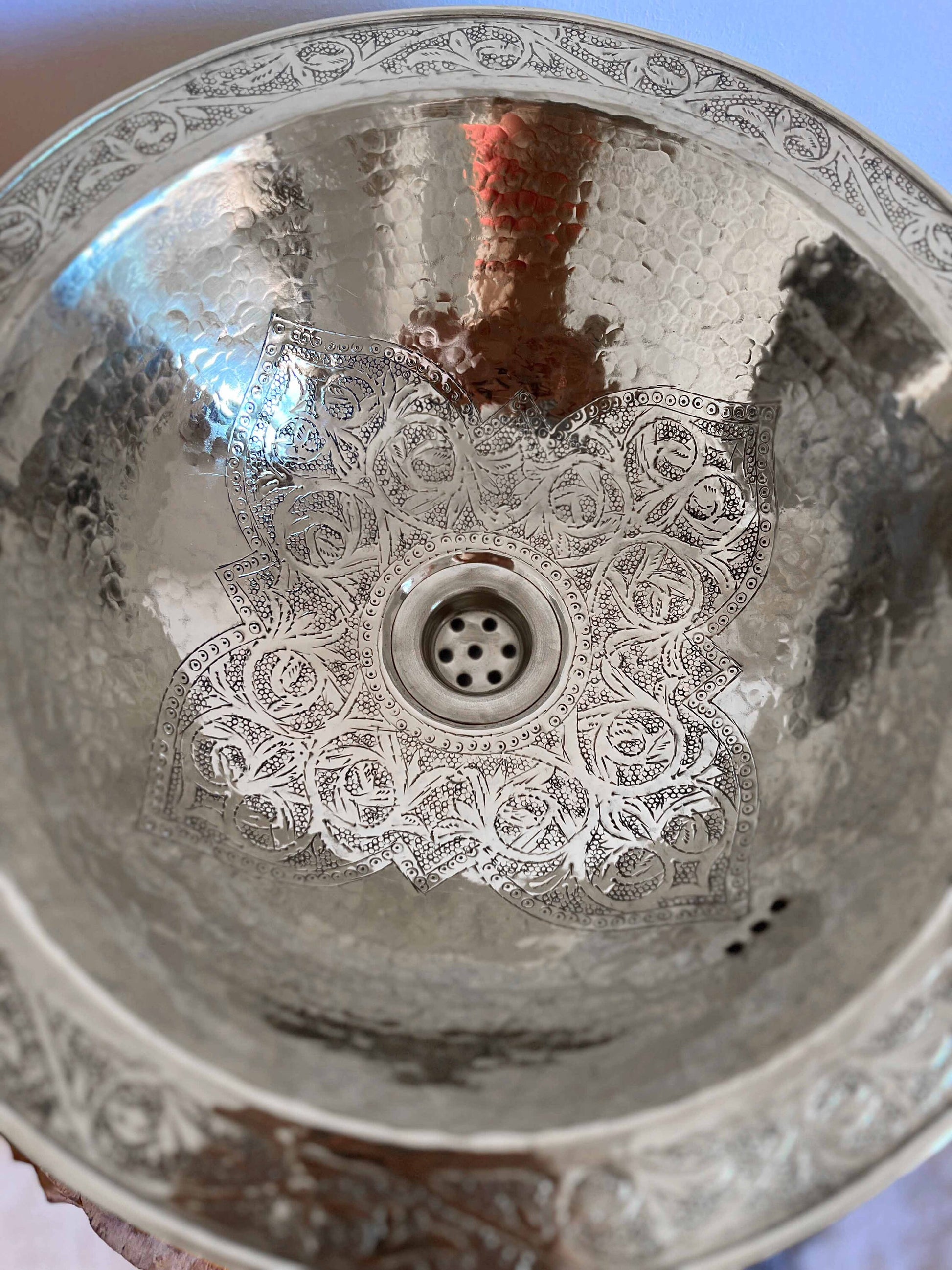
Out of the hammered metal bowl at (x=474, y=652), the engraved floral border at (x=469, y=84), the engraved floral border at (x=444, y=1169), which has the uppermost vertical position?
the engraved floral border at (x=469, y=84)

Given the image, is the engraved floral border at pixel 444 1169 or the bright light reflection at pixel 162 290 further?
the bright light reflection at pixel 162 290

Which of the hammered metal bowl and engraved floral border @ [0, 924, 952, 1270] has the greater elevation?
the hammered metal bowl

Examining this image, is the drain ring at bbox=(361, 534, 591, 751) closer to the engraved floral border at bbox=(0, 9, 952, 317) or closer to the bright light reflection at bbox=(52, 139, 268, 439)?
the bright light reflection at bbox=(52, 139, 268, 439)

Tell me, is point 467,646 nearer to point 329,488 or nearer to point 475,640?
point 475,640

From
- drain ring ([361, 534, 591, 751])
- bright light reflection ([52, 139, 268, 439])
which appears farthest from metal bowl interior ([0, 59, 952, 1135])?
drain ring ([361, 534, 591, 751])

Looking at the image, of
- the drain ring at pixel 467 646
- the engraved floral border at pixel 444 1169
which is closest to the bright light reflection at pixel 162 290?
the drain ring at pixel 467 646

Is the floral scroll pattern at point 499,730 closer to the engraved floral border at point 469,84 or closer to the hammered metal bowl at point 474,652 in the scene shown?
the hammered metal bowl at point 474,652

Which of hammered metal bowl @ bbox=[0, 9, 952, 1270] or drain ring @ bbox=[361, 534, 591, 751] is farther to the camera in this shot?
drain ring @ bbox=[361, 534, 591, 751]

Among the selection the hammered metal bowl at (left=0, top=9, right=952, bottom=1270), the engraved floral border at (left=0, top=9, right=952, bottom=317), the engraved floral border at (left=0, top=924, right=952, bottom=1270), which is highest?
the engraved floral border at (left=0, top=9, right=952, bottom=317)
